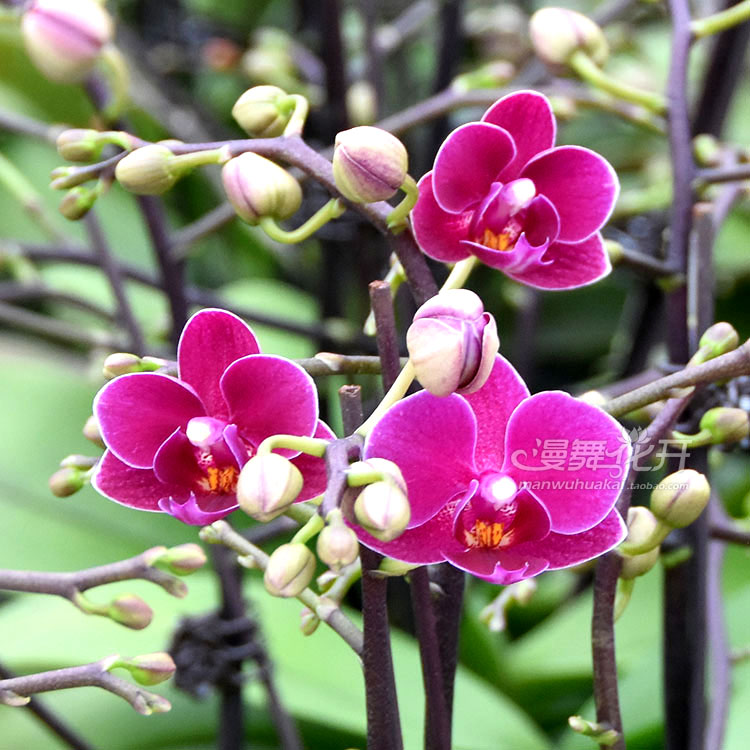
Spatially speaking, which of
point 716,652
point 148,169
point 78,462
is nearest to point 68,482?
point 78,462

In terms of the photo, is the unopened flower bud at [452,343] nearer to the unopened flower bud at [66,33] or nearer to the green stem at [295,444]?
the green stem at [295,444]

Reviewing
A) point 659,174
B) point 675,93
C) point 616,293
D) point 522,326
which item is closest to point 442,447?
point 675,93

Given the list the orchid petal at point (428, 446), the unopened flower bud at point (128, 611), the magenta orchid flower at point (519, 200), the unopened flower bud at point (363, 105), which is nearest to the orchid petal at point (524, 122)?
the magenta orchid flower at point (519, 200)

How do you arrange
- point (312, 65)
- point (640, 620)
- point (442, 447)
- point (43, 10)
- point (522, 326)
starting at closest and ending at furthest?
1. point (442, 447)
2. point (43, 10)
3. point (640, 620)
4. point (522, 326)
5. point (312, 65)

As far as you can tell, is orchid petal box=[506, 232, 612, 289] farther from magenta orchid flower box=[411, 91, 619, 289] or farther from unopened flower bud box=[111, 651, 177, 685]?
unopened flower bud box=[111, 651, 177, 685]

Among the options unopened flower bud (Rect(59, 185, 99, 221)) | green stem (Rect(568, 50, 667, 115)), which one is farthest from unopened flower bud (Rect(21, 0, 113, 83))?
green stem (Rect(568, 50, 667, 115))

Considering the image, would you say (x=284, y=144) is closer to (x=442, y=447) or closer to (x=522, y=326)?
(x=442, y=447)
